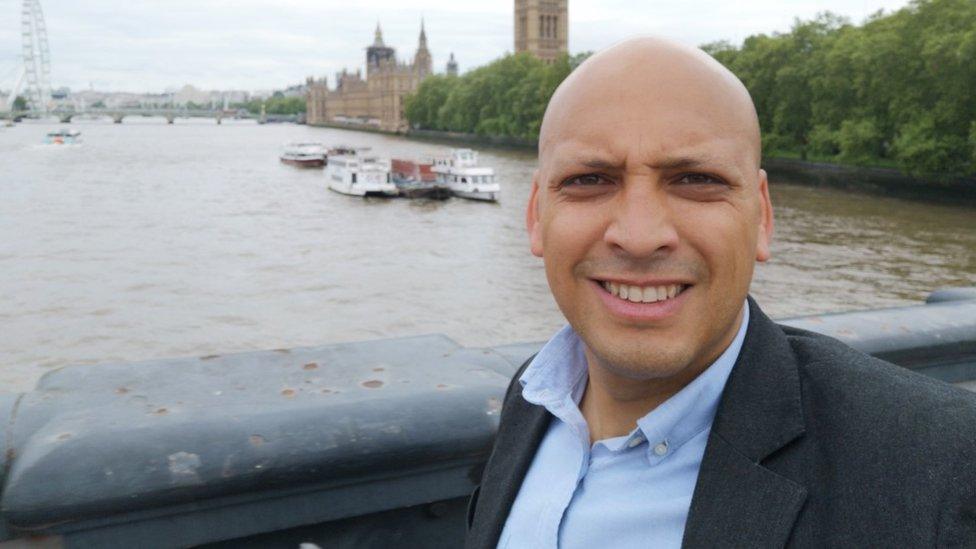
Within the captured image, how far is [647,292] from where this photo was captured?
103cm

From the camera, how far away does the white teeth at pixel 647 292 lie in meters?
1.03

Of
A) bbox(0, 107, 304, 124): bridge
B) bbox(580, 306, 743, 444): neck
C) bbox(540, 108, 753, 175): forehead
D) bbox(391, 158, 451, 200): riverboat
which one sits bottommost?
bbox(391, 158, 451, 200): riverboat

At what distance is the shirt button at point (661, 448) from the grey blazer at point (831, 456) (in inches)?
2.7

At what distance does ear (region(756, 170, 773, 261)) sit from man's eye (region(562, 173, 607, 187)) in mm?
194

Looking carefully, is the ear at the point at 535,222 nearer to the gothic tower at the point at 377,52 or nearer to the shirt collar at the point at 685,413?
the shirt collar at the point at 685,413

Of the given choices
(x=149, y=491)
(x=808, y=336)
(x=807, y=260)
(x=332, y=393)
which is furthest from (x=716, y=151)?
(x=807, y=260)

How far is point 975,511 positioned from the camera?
813mm

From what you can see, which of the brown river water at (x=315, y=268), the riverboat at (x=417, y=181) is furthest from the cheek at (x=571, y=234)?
the riverboat at (x=417, y=181)

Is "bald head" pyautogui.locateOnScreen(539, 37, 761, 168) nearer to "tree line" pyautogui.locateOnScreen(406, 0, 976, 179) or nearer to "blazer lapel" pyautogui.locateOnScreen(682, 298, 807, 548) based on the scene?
"blazer lapel" pyautogui.locateOnScreen(682, 298, 807, 548)

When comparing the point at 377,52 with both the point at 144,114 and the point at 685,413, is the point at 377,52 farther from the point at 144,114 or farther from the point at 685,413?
the point at 685,413

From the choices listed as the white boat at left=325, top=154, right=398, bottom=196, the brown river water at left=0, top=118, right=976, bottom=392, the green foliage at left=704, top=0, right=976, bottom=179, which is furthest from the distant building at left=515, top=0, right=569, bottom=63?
the brown river water at left=0, top=118, right=976, bottom=392

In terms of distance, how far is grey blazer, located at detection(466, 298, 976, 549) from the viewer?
83 centimetres

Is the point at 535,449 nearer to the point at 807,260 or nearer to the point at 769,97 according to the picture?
the point at 807,260

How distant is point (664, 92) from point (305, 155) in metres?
46.7
